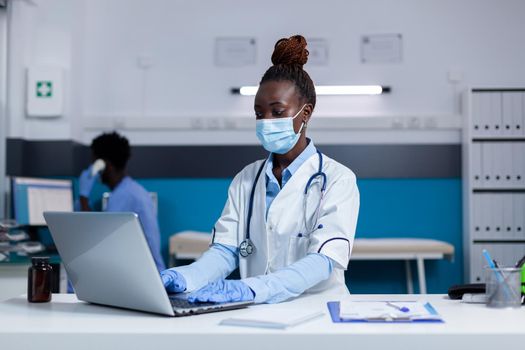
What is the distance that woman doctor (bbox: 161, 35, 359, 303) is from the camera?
1738 millimetres

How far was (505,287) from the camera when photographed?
1453mm

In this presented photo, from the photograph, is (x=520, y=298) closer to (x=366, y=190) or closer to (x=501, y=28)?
(x=366, y=190)

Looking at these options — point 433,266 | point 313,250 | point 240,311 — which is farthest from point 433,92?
point 240,311

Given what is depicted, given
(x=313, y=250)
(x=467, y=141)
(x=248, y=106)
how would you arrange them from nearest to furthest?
(x=313, y=250)
(x=467, y=141)
(x=248, y=106)

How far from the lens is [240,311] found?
1398 millimetres

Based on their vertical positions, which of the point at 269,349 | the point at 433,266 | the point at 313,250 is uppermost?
the point at 313,250

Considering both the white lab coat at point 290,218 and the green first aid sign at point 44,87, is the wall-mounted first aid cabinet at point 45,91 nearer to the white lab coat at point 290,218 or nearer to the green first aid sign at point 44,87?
the green first aid sign at point 44,87

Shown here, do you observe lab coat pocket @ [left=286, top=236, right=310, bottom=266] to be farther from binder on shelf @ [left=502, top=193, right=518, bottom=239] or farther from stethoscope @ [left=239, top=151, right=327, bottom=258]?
binder on shelf @ [left=502, top=193, right=518, bottom=239]

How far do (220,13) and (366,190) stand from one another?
1.56 meters

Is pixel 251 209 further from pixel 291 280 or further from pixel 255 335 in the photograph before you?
pixel 255 335

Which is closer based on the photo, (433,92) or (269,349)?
(269,349)

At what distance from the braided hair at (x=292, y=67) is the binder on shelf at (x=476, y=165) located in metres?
2.63

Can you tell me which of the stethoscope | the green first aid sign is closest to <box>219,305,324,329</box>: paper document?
the stethoscope

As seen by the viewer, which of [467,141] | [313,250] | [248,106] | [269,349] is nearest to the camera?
[269,349]
